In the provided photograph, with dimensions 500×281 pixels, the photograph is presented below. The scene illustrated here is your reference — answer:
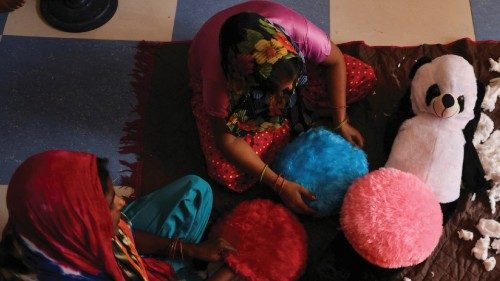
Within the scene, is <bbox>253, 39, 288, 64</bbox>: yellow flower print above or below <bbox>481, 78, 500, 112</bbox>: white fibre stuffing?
above

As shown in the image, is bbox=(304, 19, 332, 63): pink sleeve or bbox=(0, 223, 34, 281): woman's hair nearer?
bbox=(0, 223, 34, 281): woman's hair

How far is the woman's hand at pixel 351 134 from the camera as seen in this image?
1.21m

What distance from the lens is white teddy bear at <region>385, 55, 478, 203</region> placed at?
1086 mm

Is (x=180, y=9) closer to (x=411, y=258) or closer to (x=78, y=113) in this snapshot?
(x=78, y=113)

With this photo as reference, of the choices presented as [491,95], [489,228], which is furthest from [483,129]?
[489,228]

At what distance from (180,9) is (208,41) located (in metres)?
0.47

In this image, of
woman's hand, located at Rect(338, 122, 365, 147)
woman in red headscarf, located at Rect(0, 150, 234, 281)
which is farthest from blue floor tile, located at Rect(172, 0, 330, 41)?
woman in red headscarf, located at Rect(0, 150, 234, 281)

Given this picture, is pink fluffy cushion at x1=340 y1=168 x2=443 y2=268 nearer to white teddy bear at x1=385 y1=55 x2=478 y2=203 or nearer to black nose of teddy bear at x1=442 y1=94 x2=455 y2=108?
white teddy bear at x1=385 y1=55 x2=478 y2=203

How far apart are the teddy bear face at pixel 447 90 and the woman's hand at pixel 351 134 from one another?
5.8 inches

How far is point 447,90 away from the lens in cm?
109

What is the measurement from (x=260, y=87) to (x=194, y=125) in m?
0.43

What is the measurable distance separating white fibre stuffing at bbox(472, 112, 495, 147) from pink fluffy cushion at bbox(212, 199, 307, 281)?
0.46m

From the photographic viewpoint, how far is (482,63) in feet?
4.32

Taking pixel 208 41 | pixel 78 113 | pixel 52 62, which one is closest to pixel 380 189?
pixel 208 41
